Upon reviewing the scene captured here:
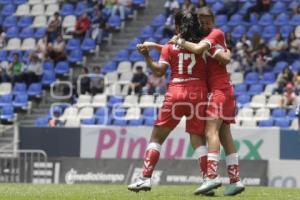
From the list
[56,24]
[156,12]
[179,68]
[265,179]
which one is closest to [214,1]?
[156,12]

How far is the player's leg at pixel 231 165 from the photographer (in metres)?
12.5

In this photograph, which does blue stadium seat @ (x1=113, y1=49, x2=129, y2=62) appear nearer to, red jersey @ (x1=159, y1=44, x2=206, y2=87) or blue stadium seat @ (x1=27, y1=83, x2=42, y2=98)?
blue stadium seat @ (x1=27, y1=83, x2=42, y2=98)

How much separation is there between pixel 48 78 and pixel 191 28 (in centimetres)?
1662

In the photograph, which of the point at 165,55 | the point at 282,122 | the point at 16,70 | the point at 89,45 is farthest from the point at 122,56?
the point at 165,55

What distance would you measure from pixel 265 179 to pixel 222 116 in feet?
26.0

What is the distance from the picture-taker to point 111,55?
29.5 metres

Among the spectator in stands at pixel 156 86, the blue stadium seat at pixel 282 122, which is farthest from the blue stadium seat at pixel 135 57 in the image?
the blue stadium seat at pixel 282 122

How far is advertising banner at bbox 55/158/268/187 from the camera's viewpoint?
66.3 feet

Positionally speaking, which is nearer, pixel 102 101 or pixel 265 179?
pixel 265 179

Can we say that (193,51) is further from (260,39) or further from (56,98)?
(56,98)

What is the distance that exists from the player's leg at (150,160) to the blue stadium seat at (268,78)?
12.8 m

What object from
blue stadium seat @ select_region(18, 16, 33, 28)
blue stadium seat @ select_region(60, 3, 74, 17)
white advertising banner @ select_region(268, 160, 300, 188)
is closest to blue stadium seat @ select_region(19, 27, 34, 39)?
blue stadium seat @ select_region(18, 16, 33, 28)

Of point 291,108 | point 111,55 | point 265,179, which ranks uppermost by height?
point 111,55

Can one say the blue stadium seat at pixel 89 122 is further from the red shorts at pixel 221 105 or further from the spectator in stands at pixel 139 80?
the red shorts at pixel 221 105
